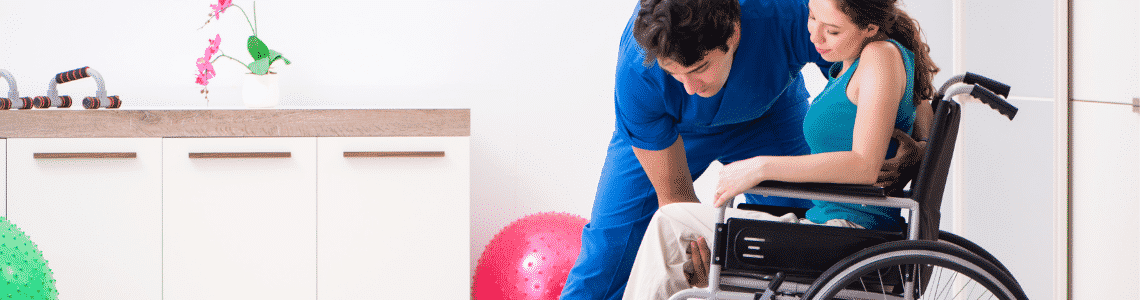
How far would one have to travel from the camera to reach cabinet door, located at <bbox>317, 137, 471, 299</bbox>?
7.02 ft

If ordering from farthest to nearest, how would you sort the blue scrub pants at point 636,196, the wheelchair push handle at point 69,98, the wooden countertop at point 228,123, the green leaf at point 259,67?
the green leaf at point 259,67 → the wheelchair push handle at point 69,98 → the wooden countertop at point 228,123 → the blue scrub pants at point 636,196

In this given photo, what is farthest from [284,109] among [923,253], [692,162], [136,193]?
[923,253]

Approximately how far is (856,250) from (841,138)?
188mm

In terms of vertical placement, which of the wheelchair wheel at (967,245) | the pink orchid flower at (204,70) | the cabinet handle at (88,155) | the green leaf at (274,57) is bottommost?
the wheelchair wheel at (967,245)

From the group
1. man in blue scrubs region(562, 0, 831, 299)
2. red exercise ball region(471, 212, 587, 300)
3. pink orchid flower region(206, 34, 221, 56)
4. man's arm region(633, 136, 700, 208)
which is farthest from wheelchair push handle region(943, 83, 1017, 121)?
pink orchid flower region(206, 34, 221, 56)

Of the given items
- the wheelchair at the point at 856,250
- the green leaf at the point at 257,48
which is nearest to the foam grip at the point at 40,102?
the green leaf at the point at 257,48

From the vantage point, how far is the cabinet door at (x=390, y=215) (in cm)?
214

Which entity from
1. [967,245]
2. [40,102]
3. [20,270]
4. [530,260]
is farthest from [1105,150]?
[40,102]

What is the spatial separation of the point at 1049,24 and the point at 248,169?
1.97 meters

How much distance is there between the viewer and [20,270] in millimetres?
1783

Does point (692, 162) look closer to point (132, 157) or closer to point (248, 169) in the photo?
point (248, 169)

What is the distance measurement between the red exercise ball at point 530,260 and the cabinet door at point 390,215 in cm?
9

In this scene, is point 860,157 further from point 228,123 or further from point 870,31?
point 228,123

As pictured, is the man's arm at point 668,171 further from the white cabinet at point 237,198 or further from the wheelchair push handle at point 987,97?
the white cabinet at point 237,198
